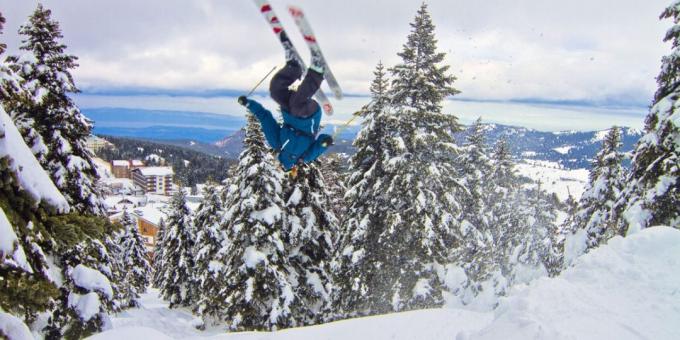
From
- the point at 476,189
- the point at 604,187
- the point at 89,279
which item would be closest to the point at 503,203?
the point at 476,189

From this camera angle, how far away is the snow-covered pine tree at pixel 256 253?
1628 cm

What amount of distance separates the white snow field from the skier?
3769 millimetres

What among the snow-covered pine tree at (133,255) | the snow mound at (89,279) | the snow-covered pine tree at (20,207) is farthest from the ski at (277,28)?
the snow-covered pine tree at (133,255)

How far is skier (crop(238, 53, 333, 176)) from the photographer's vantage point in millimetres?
7305

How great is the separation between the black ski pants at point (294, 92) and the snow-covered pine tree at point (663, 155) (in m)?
9.01

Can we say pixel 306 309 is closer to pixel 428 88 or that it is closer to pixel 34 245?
pixel 428 88

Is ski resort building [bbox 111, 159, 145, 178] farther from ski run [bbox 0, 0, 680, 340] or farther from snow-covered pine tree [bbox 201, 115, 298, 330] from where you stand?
snow-covered pine tree [bbox 201, 115, 298, 330]

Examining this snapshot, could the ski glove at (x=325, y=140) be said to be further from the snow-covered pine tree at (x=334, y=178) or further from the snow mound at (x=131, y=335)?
the snow-covered pine tree at (x=334, y=178)

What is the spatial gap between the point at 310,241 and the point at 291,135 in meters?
10.7

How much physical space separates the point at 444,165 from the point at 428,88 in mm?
3060

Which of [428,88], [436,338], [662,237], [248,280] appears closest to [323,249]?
[248,280]

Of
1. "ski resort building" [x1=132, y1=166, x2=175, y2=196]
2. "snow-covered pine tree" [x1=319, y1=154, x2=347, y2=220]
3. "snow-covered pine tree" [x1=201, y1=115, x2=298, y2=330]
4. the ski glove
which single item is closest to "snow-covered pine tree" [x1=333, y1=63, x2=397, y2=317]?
"snow-covered pine tree" [x1=201, y1=115, x2=298, y2=330]

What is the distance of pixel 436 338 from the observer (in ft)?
26.3

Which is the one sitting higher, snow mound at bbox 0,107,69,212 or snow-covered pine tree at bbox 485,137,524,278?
snow mound at bbox 0,107,69,212
